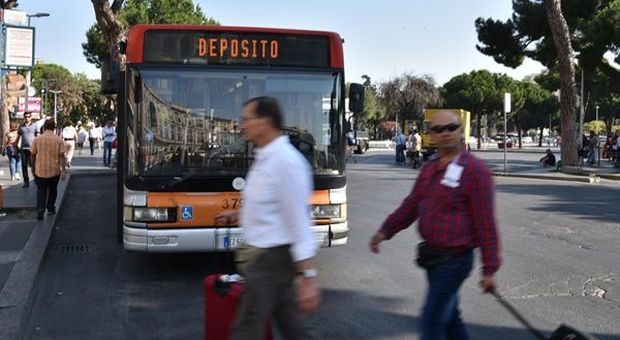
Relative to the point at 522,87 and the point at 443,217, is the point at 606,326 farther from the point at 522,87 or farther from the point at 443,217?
the point at 522,87

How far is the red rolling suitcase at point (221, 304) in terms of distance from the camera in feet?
12.5

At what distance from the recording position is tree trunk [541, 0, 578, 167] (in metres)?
24.2

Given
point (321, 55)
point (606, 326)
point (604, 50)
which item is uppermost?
point (604, 50)

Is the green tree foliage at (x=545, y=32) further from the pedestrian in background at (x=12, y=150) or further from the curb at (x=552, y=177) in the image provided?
the pedestrian in background at (x=12, y=150)

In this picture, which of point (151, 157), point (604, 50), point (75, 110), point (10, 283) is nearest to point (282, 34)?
point (151, 157)

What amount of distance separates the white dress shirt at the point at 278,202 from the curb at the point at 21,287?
2770mm

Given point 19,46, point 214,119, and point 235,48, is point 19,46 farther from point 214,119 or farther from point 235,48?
point 214,119

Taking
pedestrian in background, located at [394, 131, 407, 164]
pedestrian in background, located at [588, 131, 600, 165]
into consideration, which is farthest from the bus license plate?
pedestrian in background, located at [588, 131, 600, 165]

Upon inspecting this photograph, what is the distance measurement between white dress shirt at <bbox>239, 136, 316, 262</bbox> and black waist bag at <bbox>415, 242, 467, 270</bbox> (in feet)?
2.18

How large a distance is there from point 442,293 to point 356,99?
431cm

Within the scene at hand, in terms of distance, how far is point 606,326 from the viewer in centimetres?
524

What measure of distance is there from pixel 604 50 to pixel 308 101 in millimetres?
25426

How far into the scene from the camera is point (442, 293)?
3484 mm

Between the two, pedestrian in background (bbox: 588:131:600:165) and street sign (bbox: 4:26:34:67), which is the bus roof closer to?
street sign (bbox: 4:26:34:67)
